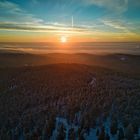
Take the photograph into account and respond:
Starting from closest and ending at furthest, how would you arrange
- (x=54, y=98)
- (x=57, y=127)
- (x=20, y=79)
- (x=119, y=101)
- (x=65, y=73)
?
1. (x=57, y=127)
2. (x=119, y=101)
3. (x=54, y=98)
4. (x=20, y=79)
5. (x=65, y=73)

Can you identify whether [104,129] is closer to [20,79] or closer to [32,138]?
[32,138]

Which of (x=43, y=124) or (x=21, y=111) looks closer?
(x=43, y=124)

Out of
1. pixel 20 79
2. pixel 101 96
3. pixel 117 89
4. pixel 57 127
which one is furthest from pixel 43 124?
pixel 20 79

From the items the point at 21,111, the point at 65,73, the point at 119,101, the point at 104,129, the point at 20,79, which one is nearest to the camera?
the point at 104,129

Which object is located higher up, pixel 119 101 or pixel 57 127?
pixel 119 101

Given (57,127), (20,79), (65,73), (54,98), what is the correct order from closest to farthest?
(57,127) < (54,98) < (20,79) < (65,73)

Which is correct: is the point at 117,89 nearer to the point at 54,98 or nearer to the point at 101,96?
the point at 101,96

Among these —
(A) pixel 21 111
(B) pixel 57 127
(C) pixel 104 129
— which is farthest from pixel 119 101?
(A) pixel 21 111

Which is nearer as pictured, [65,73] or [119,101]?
[119,101]

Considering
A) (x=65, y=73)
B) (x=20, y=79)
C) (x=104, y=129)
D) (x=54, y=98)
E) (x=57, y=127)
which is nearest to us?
(x=104, y=129)
